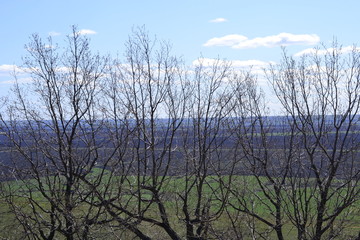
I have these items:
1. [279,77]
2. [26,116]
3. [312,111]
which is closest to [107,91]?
[26,116]

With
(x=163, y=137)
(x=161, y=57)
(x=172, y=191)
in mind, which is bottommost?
(x=172, y=191)

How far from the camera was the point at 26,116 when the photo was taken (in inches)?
492

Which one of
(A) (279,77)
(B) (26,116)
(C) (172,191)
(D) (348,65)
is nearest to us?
(D) (348,65)

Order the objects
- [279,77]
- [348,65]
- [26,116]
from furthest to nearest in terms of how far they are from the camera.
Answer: [26,116] → [279,77] → [348,65]

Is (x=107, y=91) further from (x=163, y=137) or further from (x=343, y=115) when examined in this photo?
(x=343, y=115)

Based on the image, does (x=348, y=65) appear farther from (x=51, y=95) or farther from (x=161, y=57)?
(x=51, y=95)

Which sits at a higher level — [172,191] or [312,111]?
[312,111]

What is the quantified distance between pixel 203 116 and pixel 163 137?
1.45 m

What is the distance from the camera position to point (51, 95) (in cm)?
1180

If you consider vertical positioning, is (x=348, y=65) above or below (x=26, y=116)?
above

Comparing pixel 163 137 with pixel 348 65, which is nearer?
pixel 348 65

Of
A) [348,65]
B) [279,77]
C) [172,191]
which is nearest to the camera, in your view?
[348,65]

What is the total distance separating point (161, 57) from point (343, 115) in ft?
17.7

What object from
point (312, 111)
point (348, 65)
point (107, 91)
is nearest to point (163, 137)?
point (107, 91)
